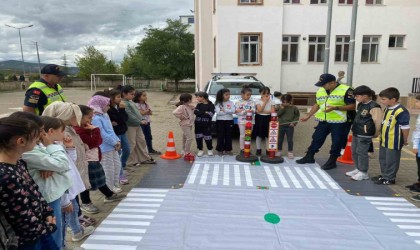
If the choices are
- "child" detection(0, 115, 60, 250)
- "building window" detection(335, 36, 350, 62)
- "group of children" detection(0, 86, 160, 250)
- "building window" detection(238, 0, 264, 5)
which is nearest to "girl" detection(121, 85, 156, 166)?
"group of children" detection(0, 86, 160, 250)

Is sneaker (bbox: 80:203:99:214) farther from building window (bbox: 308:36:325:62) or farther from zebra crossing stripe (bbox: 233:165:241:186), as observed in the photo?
building window (bbox: 308:36:325:62)

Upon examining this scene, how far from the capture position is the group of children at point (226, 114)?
6215mm

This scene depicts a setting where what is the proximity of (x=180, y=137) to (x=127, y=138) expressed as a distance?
11.0ft

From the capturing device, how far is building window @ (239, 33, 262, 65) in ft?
51.6

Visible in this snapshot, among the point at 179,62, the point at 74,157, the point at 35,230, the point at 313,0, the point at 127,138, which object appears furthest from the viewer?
the point at 179,62

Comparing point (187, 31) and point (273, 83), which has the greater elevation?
point (187, 31)

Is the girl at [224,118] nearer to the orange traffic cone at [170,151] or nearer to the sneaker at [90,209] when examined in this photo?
the orange traffic cone at [170,151]

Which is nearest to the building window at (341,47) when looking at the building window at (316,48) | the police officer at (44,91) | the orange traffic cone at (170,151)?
the building window at (316,48)

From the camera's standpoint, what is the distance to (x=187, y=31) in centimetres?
3244

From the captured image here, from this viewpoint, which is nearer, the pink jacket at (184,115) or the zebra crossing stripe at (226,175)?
the zebra crossing stripe at (226,175)

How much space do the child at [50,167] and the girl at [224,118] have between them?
13.6 feet

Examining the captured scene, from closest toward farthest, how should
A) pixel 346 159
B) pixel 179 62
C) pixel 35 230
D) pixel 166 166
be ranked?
pixel 35 230, pixel 166 166, pixel 346 159, pixel 179 62

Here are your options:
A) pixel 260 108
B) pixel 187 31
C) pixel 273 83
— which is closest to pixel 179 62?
pixel 187 31

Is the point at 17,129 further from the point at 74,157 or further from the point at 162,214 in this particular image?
the point at 162,214
